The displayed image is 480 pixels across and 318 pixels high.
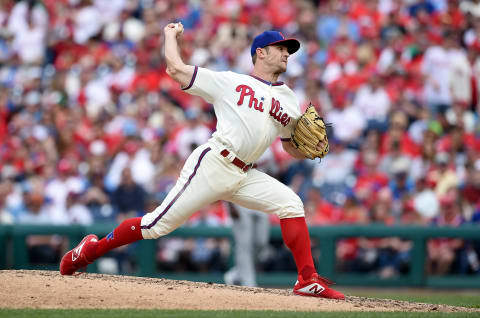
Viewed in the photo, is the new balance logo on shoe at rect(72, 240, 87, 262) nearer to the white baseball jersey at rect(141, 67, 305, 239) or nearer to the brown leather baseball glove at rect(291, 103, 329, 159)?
the white baseball jersey at rect(141, 67, 305, 239)

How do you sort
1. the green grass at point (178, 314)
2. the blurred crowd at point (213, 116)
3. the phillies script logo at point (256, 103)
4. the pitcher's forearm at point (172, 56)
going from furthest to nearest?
1. the blurred crowd at point (213, 116)
2. the phillies script logo at point (256, 103)
3. the pitcher's forearm at point (172, 56)
4. the green grass at point (178, 314)

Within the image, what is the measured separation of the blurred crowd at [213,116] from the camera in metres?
9.94

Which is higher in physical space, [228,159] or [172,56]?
[172,56]

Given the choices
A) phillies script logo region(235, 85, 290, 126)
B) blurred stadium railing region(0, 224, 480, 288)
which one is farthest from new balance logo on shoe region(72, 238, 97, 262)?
blurred stadium railing region(0, 224, 480, 288)

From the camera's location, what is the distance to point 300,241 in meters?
5.68

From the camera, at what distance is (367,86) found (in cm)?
1142

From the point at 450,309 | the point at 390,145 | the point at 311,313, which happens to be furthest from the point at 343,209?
the point at 311,313

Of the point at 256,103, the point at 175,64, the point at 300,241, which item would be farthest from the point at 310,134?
the point at 175,64

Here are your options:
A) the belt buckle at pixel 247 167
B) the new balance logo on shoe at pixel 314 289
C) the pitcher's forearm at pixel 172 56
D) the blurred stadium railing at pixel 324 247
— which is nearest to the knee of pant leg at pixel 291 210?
the belt buckle at pixel 247 167

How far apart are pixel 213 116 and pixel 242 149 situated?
6223 mm

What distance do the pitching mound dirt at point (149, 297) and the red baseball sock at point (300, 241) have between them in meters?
0.20

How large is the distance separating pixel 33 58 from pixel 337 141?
210 inches

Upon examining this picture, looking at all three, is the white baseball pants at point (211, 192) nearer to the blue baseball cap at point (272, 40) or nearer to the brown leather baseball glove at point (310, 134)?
the brown leather baseball glove at point (310, 134)

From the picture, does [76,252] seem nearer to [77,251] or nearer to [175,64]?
[77,251]
